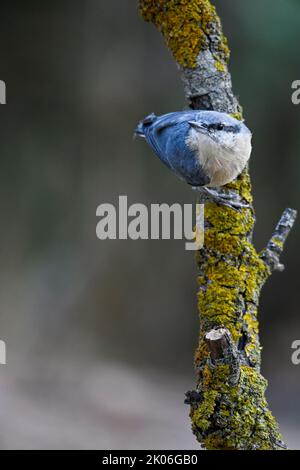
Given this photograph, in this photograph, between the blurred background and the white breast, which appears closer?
the white breast

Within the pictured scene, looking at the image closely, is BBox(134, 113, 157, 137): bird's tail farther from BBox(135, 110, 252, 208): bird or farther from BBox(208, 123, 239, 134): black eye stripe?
BBox(208, 123, 239, 134): black eye stripe

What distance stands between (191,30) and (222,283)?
1.96ft

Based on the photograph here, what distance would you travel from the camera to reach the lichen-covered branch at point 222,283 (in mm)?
1157

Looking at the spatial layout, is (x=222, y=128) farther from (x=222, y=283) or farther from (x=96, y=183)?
(x=96, y=183)

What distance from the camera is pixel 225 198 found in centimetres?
142

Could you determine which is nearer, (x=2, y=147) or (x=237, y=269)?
(x=237, y=269)

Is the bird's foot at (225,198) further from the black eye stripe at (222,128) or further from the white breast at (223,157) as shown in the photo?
the black eye stripe at (222,128)

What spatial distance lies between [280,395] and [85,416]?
99 cm

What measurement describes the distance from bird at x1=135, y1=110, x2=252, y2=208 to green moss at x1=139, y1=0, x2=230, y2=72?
0.14 m

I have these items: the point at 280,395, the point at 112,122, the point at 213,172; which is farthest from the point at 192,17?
the point at 280,395

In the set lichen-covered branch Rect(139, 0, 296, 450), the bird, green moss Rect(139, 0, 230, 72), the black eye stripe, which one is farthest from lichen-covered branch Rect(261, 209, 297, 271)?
green moss Rect(139, 0, 230, 72)

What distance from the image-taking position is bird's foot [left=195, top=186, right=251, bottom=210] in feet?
4.63
